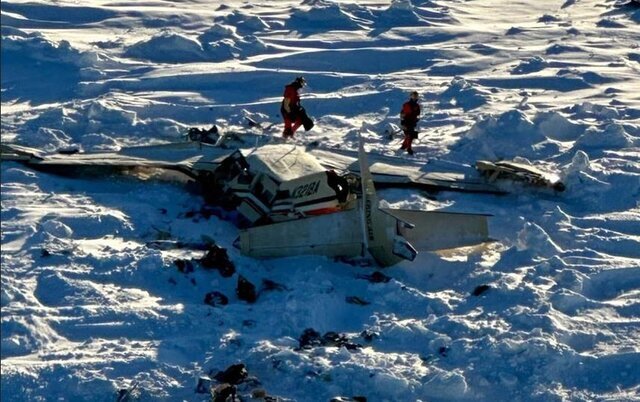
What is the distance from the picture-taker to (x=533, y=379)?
12.2 m

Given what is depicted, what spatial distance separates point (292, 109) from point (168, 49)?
628cm

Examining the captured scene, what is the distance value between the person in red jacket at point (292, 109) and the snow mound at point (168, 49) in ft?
18.1

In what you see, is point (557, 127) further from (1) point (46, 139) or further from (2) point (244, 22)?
(2) point (244, 22)

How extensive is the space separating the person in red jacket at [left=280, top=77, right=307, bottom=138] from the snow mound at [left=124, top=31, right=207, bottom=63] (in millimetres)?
5512

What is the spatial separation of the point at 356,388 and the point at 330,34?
1526 cm

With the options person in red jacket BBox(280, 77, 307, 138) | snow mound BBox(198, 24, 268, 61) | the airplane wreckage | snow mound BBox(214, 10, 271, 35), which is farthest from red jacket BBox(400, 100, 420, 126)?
snow mound BBox(214, 10, 271, 35)

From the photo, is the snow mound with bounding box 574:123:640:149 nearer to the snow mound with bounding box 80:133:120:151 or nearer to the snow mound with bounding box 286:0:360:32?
the snow mound with bounding box 80:133:120:151

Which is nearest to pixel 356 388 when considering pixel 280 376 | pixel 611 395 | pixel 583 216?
pixel 280 376

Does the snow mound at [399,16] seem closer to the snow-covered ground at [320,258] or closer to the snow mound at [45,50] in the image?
the snow-covered ground at [320,258]

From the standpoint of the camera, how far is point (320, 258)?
14867 mm

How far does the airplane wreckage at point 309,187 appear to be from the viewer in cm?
1480

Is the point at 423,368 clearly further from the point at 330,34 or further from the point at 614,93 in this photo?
the point at 330,34

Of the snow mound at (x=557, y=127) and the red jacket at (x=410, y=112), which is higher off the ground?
the red jacket at (x=410, y=112)

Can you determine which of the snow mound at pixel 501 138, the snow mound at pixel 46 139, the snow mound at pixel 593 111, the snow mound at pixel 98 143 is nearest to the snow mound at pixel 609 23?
the snow mound at pixel 593 111
